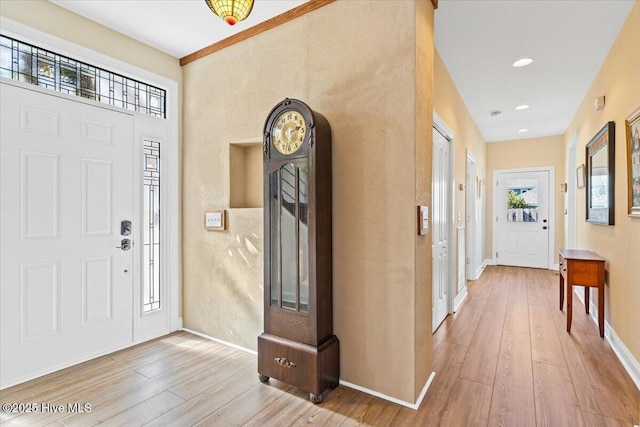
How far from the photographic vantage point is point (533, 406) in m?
2.07

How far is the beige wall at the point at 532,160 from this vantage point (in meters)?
6.70

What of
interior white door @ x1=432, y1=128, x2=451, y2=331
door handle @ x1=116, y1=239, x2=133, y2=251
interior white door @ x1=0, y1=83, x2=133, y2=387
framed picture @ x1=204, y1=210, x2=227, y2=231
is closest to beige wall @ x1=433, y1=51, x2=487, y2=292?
interior white door @ x1=432, y1=128, x2=451, y2=331

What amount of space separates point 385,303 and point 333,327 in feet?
1.47

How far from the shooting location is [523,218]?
23.2 ft

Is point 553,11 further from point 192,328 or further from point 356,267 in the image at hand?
point 192,328

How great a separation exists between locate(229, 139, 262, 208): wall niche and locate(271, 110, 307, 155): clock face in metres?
0.70

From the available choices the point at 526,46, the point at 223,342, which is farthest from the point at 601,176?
the point at 223,342

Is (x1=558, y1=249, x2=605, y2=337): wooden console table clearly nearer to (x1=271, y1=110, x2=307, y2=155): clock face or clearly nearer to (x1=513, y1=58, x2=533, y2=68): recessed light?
(x1=513, y1=58, x2=533, y2=68): recessed light

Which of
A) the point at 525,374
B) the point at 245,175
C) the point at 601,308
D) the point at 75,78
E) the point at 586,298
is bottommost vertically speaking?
the point at 525,374

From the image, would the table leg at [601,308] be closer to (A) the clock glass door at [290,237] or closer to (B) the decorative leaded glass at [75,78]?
(A) the clock glass door at [290,237]

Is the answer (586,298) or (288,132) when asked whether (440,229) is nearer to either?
(288,132)

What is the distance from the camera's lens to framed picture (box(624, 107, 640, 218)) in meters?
2.44

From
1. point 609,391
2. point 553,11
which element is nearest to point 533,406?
point 609,391

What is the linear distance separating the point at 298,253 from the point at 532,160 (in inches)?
271
